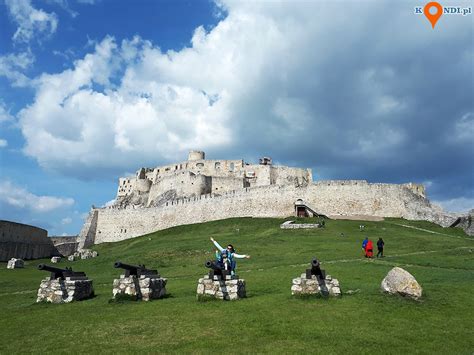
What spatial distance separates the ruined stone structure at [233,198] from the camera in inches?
2202

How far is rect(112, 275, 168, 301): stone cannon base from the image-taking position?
50.0ft

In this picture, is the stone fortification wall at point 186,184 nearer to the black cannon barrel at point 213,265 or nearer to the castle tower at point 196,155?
the castle tower at point 196,155

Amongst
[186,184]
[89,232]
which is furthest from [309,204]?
[89,232]

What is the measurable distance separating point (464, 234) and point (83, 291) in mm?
39320

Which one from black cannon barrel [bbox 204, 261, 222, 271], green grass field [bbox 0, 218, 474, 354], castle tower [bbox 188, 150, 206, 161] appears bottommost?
green grass field [bbox 0, 218, 474, 354]

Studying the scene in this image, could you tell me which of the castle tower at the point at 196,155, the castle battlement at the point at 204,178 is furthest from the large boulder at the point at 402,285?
the castle tower at the point at 196,155

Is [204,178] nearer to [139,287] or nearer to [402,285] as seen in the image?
[139,287]

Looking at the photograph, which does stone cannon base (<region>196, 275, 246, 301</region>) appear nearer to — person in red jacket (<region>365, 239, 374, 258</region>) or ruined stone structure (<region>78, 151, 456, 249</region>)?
person in red jacket (<region>365, 239, 374, 258</region>)

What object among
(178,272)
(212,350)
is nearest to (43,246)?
(178,272)

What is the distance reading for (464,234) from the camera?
138 ft

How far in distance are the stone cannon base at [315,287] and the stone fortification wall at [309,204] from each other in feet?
135

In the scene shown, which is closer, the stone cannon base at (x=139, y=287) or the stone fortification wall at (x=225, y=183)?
the stone cannon base at (x=139, y=287)

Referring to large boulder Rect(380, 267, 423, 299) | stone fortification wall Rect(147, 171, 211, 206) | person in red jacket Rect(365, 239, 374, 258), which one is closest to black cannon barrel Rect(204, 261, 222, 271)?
large boulder Rect(380, 267, 423, 299)

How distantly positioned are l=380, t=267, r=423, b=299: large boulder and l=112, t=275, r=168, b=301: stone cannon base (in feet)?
27.2
